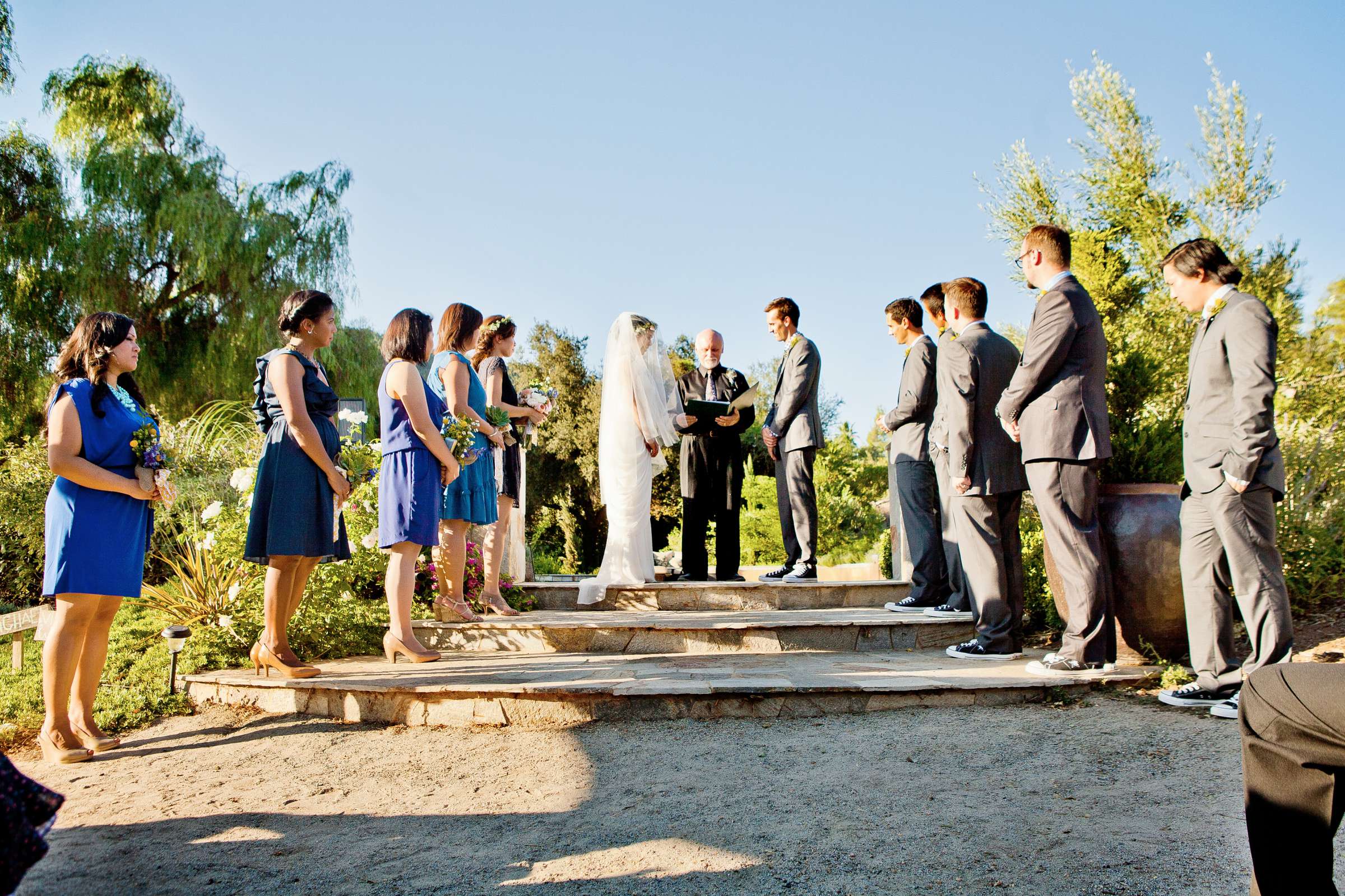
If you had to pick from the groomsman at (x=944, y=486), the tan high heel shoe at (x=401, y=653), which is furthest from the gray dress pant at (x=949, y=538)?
the tan high heel shoe at (x=401, y=653)

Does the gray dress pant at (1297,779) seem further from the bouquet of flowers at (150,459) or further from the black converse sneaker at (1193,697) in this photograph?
the bouquet of flowers at (150,459)

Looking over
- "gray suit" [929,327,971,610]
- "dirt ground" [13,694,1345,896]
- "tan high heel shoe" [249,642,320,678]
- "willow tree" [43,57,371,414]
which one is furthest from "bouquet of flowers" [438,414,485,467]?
"willow tree" [43,57,371,414]

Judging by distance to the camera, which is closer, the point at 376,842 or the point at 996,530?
the point at 376,842

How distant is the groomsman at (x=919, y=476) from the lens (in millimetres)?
6188

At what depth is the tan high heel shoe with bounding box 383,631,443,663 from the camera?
4688 millimetres

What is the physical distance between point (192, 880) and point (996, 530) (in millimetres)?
4187

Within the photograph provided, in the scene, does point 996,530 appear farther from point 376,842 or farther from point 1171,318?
point 1171,318

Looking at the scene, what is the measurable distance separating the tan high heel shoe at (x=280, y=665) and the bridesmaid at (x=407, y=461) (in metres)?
0.49

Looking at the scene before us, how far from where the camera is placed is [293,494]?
4074 millimetres

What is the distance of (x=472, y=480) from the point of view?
533 cm

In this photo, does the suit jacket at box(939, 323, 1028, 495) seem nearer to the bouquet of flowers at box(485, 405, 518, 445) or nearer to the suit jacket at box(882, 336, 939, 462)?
the suit jacket at box(882, 336, 939, 462)

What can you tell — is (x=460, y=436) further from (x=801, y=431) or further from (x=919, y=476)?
(x=919, y=476)

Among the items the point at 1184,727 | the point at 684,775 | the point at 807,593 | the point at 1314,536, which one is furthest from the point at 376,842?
the point at 1314,536

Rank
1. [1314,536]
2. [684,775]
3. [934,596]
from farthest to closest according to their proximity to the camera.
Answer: [934,596]
[1314,536]
[684,775]
